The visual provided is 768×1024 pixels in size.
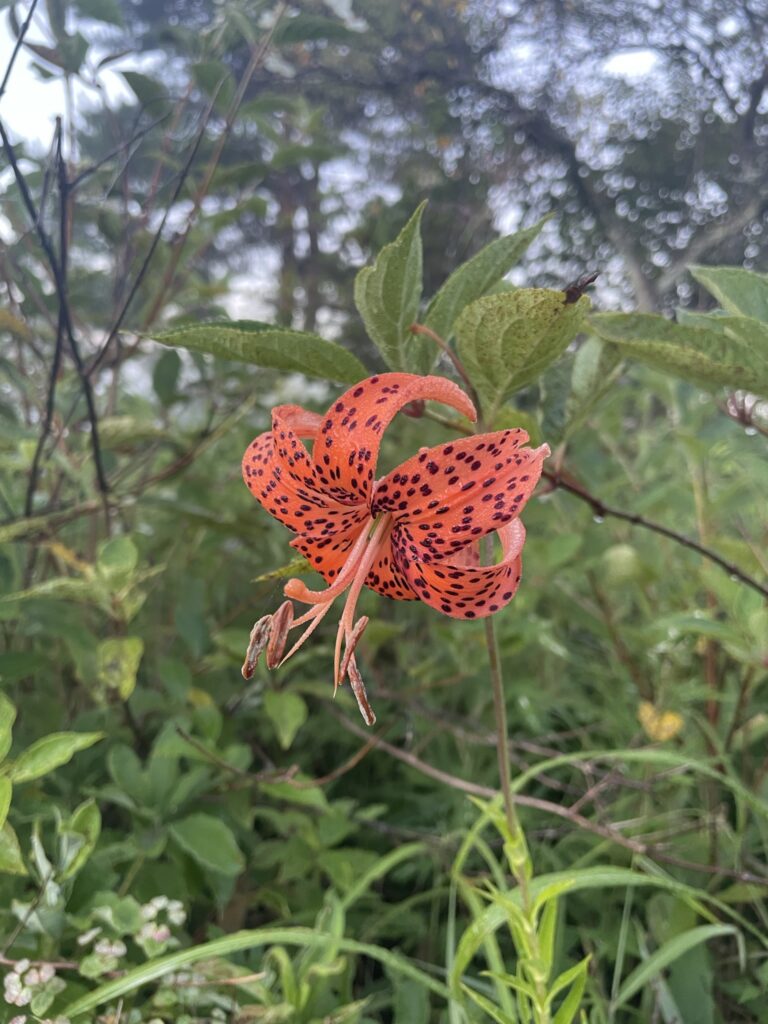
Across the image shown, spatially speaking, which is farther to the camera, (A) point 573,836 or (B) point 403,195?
(B) point 403,195

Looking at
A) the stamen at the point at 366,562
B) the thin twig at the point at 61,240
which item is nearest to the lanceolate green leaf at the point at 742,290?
the stamen at the point at 366,562

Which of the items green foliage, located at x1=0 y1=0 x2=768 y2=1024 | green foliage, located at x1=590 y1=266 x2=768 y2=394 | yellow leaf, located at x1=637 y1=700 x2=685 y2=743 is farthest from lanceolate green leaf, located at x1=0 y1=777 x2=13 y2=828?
yellow leaf, located at x1=637 y1=700 x2=685 y2=743

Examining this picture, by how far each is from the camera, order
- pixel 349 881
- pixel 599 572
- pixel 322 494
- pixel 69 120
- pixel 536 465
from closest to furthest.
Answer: pixel 536 465
pixel 322 494
pixel 349 881
pixel 69 120
pixel 599 572

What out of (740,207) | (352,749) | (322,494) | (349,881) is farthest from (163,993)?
(740,207)

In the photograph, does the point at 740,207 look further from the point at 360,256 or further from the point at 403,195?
the point at 360,256

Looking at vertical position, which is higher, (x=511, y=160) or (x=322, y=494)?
(x=511, y=160)

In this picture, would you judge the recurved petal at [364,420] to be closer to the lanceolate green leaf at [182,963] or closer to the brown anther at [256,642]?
the brown anther at [256,642]

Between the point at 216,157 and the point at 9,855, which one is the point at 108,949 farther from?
the point at 216,157
